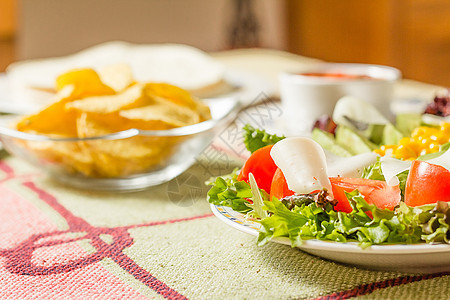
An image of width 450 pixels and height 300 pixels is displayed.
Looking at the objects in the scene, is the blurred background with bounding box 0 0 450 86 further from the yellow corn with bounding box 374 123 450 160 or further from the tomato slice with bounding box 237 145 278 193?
the tomato slice with bounding box 237 145 278 193

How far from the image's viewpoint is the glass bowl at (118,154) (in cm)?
100

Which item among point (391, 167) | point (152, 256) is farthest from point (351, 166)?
point (152, 256)

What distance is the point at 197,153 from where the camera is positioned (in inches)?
43.8

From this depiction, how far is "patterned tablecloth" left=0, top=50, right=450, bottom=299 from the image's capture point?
65 centimetres

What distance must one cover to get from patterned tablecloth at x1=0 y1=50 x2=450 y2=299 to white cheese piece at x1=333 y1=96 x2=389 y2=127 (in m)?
0.22

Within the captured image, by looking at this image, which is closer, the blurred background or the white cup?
the white cup

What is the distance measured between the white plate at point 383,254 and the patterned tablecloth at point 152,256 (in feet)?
0.06

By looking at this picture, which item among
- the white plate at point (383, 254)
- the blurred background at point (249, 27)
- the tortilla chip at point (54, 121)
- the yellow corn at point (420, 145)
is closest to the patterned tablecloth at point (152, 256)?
the white plate at point (383, 254)

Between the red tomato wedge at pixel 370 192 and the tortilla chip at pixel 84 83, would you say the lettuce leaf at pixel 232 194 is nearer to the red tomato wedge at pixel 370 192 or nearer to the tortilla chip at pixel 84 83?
the red tomato wedge at pixel 370 192

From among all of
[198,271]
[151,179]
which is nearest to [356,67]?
[151,179]

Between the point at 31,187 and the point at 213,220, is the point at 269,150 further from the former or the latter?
the point at 31,187

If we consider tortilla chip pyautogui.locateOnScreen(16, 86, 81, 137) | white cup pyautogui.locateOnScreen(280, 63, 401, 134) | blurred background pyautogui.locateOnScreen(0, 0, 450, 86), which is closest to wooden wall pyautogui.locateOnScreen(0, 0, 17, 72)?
blurred background pyautogui.locateOnScreen(0, 0, 450, 86)

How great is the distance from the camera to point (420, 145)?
35.1 inches

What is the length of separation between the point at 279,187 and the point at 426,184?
178 millimetres
